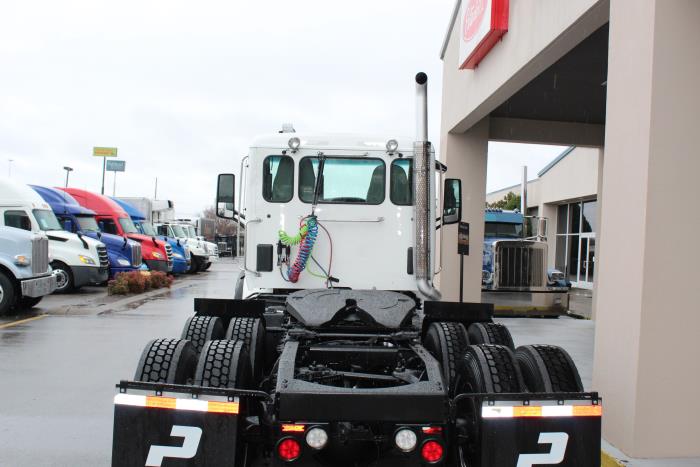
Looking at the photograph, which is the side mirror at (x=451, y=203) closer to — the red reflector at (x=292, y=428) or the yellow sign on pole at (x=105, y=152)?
the red reflector at (x=292, y=428)

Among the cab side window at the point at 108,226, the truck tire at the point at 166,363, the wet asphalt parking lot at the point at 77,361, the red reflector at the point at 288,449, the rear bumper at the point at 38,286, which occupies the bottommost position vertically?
the wet asphalt parking lot at the point at 77,361

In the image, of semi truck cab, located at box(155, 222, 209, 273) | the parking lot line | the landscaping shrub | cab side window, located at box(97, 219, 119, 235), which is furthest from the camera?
semi truck cab, located at box(155, 222, 209, 273)

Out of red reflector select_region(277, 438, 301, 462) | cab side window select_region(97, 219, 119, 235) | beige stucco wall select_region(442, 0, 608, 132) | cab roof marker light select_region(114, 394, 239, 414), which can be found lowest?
red reflector select_region(277, 438, 301, 462)

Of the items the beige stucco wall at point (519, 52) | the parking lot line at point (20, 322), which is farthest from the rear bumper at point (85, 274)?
the beige stucco wall at point (519, 52)

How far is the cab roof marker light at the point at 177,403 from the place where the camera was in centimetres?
291

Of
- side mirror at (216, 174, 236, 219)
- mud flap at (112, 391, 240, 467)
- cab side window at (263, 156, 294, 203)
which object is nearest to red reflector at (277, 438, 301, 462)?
mud flap at (112, 391, 240, 467)

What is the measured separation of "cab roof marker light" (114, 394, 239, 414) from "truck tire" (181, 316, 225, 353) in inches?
44.4

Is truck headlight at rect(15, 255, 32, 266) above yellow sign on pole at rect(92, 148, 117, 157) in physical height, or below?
below

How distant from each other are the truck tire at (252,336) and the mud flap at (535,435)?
5.62ft

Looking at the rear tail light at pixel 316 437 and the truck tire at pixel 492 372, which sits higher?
the truck tire at pixel 492 372

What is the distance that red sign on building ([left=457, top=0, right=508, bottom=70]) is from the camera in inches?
320

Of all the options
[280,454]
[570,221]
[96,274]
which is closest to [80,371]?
[280,454]

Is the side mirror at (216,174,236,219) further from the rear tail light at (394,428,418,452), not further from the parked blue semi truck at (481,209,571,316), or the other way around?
the parked blue semi truck at (481,209,571,316)

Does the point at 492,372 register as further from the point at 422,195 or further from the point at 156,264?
the point at 156,264
